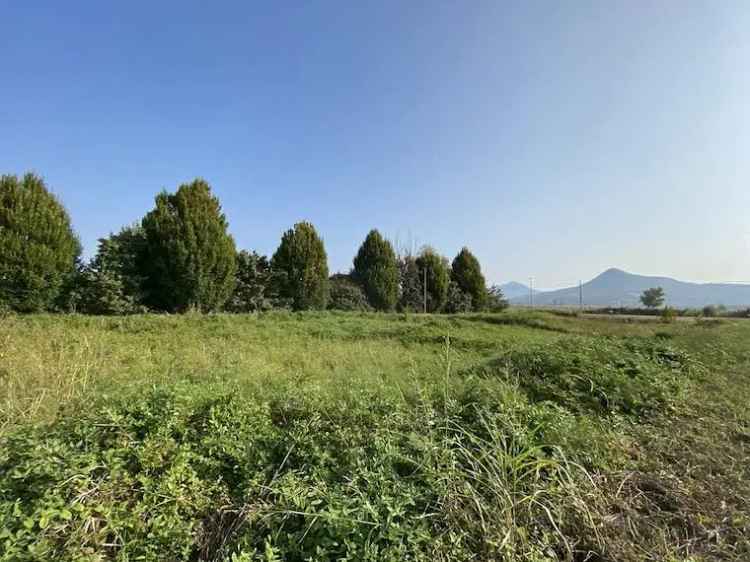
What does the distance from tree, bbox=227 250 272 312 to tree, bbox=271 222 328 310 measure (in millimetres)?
886

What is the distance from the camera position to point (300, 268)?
15977 millimetres

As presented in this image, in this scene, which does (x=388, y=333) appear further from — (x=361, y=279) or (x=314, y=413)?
(x=361, y=279)

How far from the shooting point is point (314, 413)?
2.29 m

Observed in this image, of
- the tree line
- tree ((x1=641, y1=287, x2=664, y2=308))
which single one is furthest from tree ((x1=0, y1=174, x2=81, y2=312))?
tree ((x1=641, y1=287, x2=664, y2=308))

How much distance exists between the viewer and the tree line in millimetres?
9258

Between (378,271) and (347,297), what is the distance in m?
2.31

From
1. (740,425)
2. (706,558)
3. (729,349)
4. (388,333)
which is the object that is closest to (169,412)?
(706,558)

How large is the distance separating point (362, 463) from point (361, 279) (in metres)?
18.5

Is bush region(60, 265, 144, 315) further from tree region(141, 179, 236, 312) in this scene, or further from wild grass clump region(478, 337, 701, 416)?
wild grass clump region(478, 337, 701, 416)

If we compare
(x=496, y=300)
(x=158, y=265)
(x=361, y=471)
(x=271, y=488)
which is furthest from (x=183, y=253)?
(x=496, y=300)

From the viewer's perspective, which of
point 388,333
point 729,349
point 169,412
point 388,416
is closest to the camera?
point 169,412

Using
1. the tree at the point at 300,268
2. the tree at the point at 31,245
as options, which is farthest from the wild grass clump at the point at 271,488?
the tree at the point at 300,268

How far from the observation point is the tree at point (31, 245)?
8992 mm

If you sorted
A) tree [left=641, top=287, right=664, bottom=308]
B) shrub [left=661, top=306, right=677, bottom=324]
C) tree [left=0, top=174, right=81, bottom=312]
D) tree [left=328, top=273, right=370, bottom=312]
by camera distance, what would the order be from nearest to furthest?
tree [left=0, top=174, right=81, bottom=312] → shrub [left=661, top=306, right=677, bottom=324] → tree [left=328, top=273, right=370, bottom=312] → tree [left=641, top=287, right=664, bottom=308]
